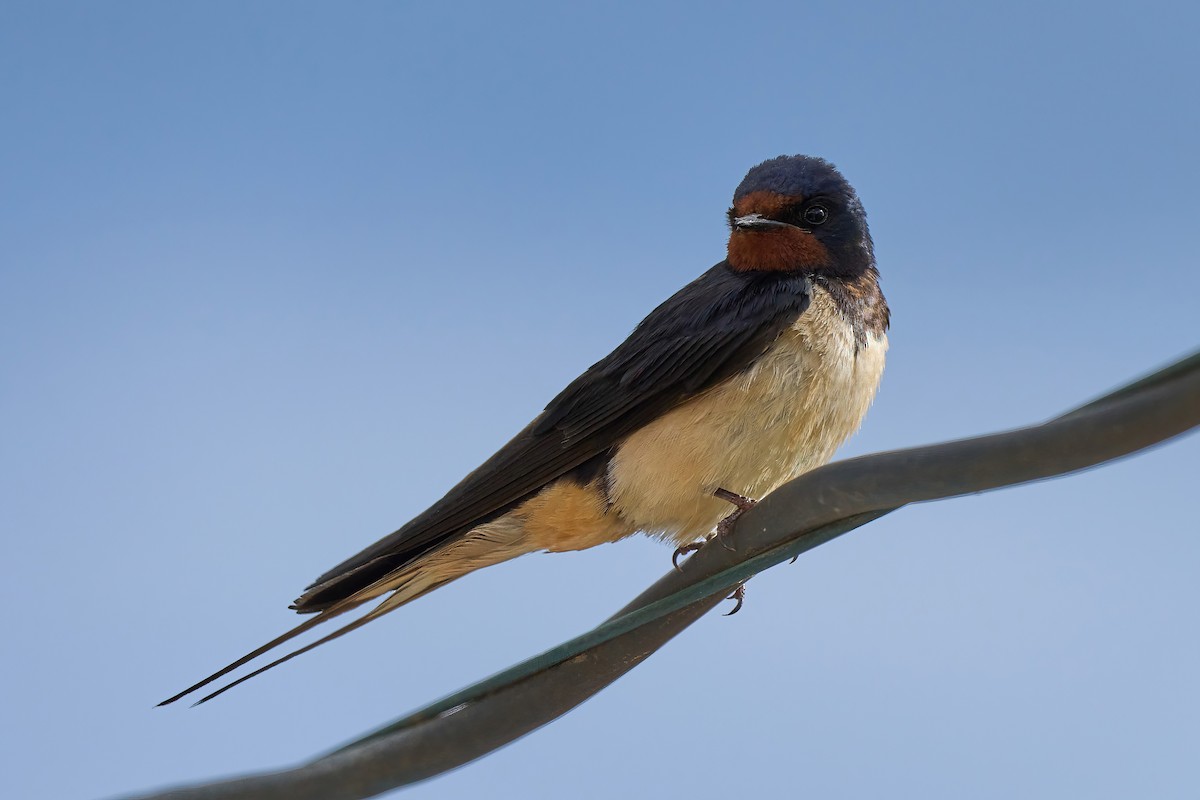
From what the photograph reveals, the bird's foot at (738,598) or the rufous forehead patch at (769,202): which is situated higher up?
the rufous forehead patch at (769,202)

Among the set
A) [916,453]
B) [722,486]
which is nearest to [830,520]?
[916,453]

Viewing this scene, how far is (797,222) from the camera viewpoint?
268 cm

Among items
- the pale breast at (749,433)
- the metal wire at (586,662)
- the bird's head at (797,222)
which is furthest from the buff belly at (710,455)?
the metal wire at (586,662)

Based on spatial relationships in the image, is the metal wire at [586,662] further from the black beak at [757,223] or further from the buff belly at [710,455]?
the black beak at [757,223]

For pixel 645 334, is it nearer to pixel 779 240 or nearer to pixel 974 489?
pixel 779 240

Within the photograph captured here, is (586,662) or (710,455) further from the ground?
(710,455)

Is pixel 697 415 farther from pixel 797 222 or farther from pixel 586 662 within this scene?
pixel 586 662

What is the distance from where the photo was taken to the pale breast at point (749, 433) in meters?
2.40

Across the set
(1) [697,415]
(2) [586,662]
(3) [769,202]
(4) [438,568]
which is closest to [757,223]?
(3) [769,202]

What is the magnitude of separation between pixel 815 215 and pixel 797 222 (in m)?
0.05

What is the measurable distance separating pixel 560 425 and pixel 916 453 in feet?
3.99

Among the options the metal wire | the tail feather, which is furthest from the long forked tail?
the metal wire

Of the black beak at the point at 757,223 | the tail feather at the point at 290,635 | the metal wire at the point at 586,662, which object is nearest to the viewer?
the metal wire at the point at 586,662

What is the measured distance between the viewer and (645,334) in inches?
105
